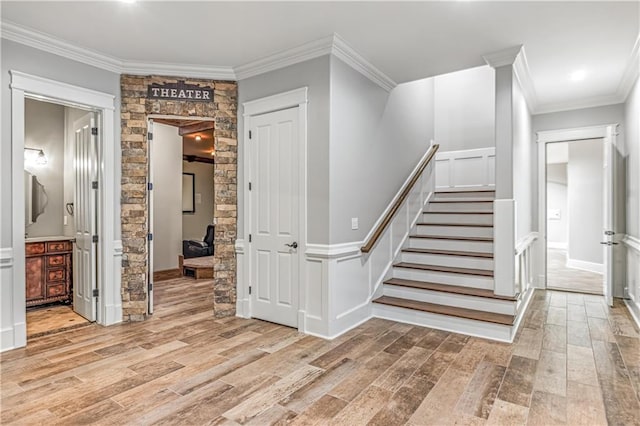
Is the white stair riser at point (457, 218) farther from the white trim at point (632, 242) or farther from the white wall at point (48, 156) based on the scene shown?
the white wall at point (48, 156)

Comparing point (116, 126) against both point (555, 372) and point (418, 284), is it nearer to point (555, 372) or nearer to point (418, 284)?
point (418, 284)

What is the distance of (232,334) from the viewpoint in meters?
3.62

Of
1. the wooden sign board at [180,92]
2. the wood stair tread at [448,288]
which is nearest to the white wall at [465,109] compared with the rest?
the wood stair tread at [448,288]

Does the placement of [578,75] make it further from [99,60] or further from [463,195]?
[99,60]

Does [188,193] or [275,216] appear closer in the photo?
[275,216]

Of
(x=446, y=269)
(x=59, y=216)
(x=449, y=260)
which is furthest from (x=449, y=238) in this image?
(x=59, y=216)

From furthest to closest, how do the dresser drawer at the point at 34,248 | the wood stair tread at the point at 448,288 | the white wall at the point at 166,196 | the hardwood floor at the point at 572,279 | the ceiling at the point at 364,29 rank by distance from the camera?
1. the white wall at the point at 166,196
2. the hardwood floor at the point at 572,279
3. the dresser drawer at the point at 34,248
4. the wood stair tread at the point at 448,288
5. the ceiling at the point at 364,29

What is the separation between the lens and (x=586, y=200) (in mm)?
7438

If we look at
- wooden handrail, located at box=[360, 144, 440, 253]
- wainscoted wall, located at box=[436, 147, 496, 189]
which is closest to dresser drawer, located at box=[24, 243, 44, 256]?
wooden handrail, located at box=[360, 144, 440, 253]

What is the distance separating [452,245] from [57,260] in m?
5.08

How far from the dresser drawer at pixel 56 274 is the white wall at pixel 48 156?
707 millimetres

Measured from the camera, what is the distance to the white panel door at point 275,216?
380cm

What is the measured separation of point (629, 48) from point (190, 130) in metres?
5.91

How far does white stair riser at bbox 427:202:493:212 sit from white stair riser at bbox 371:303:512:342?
2292mm
